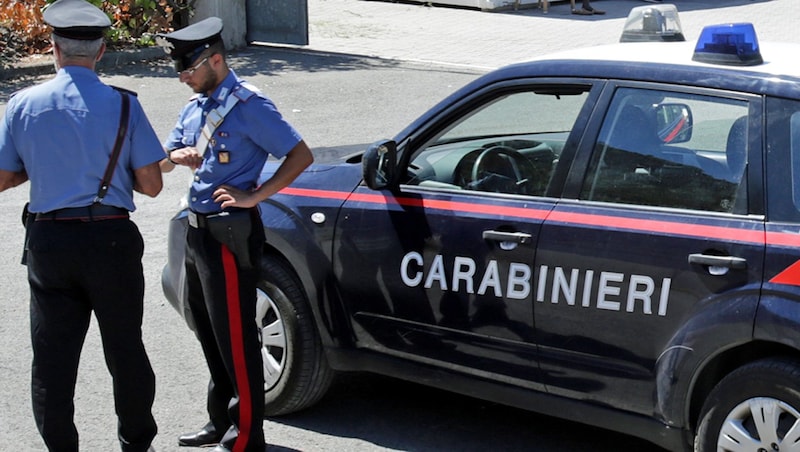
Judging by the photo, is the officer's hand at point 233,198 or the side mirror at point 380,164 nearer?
the officer's hand at point 233,198

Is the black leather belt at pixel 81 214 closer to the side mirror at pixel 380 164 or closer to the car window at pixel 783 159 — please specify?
the side mirror at pixel 380 164

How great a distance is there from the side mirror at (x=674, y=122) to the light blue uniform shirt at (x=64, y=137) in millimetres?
1887

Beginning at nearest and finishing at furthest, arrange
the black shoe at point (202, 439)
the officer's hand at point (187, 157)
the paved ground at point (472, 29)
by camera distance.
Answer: the officer's hand at point (187, 157) < the black shoe at point (202, 439) < the paved ground at point (472, 29)

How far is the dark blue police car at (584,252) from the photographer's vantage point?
3.73 metres

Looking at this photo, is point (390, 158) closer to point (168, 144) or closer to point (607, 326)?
point (168, 144)

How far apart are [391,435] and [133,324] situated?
1307 millimetres

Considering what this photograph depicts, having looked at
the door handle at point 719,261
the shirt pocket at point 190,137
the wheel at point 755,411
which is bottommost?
the wheel at point 755,411

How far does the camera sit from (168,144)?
444cm

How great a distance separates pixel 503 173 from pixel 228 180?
1112mm

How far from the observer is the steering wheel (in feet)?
14.6

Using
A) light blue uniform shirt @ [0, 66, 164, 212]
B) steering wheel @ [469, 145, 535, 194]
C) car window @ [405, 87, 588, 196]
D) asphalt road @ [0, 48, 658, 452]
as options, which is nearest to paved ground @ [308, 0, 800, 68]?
asphalt road @ [0, 48, 658, 452]

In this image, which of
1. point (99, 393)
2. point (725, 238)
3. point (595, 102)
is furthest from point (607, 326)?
point (99, 393)

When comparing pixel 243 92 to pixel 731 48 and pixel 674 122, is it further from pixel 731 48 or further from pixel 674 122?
pixel 731 48

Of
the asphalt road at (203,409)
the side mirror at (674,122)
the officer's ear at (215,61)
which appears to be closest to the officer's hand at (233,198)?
the officer's ear at (215,61)
